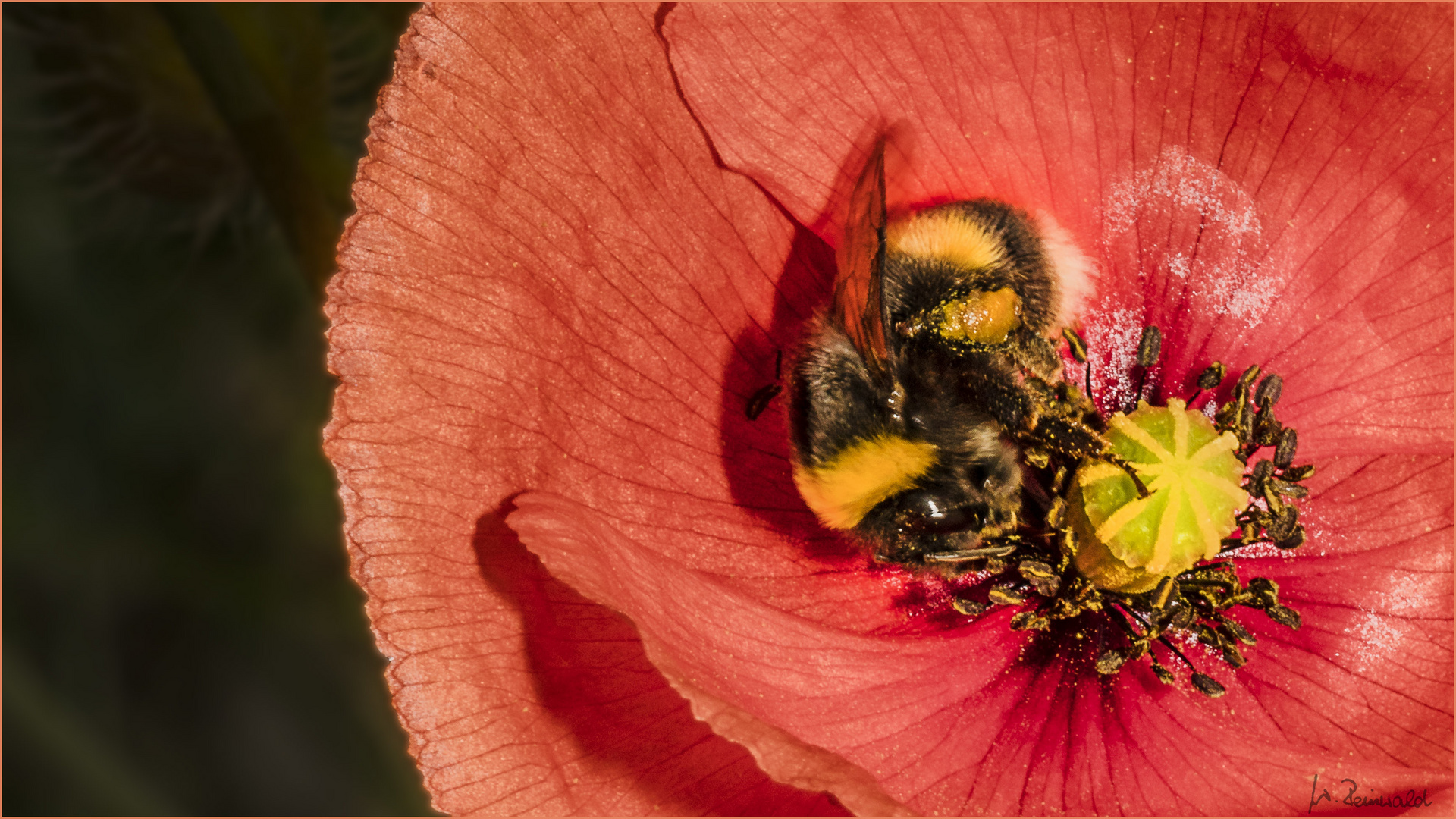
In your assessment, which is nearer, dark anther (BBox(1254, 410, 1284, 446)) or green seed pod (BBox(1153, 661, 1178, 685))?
green seed pod (BBox(1153, 661, 1178, 685))

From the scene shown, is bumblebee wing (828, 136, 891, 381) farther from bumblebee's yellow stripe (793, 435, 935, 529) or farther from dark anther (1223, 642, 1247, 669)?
dark anther (1223, 642, 1247, 669)

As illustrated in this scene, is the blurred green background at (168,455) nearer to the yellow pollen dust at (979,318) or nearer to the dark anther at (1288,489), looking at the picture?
the yellow pollen dust at (979,318)

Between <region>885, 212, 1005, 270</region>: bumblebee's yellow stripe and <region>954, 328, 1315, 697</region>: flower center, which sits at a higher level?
<region>885, 212, 1005, 270</region>: bumblebee's yellow stripe

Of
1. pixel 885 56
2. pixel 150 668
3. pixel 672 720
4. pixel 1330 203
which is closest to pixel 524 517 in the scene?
pixel 672 720

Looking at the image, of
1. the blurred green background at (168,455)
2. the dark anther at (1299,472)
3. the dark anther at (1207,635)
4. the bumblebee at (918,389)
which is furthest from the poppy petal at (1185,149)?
the blurred green background at (168,455)

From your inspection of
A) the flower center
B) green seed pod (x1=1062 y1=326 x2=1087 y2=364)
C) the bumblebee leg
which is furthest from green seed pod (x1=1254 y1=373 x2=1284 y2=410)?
the bumblebee leg
